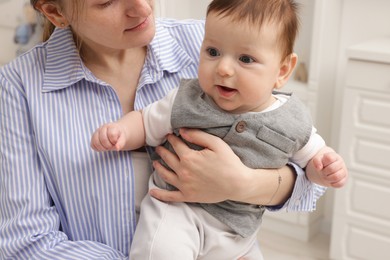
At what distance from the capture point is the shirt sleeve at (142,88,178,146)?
107cm

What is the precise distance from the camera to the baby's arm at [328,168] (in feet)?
3.48

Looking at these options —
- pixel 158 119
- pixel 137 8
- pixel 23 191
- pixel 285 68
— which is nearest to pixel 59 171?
pixel 23 191

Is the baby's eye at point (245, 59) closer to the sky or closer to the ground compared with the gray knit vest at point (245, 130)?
closer to the sky

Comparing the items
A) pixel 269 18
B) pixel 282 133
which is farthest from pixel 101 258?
pixel 269 18

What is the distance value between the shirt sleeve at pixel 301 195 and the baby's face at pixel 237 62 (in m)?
0.20

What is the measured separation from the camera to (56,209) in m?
1.15

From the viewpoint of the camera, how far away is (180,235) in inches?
40.3

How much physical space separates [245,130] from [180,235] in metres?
0.24

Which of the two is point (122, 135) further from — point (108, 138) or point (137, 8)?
point (137, 8)

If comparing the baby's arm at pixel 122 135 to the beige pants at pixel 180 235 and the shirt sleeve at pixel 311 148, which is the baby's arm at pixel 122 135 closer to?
the beige pants at pixel 180 235

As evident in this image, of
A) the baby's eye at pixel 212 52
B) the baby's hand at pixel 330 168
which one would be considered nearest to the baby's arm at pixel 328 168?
the baby's hand at pixel 330 168

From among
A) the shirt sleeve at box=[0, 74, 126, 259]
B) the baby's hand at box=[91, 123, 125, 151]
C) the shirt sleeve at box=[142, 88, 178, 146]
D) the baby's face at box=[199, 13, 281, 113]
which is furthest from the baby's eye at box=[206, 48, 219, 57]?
the shirt sleeve at box=[0, 74, 126, 259]

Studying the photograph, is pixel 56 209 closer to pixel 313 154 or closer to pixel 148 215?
pixel 148 215

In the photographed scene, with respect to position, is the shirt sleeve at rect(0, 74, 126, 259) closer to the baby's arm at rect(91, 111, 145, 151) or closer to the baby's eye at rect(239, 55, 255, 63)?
the baby's arm at rect(91, 111, 145, 151)
